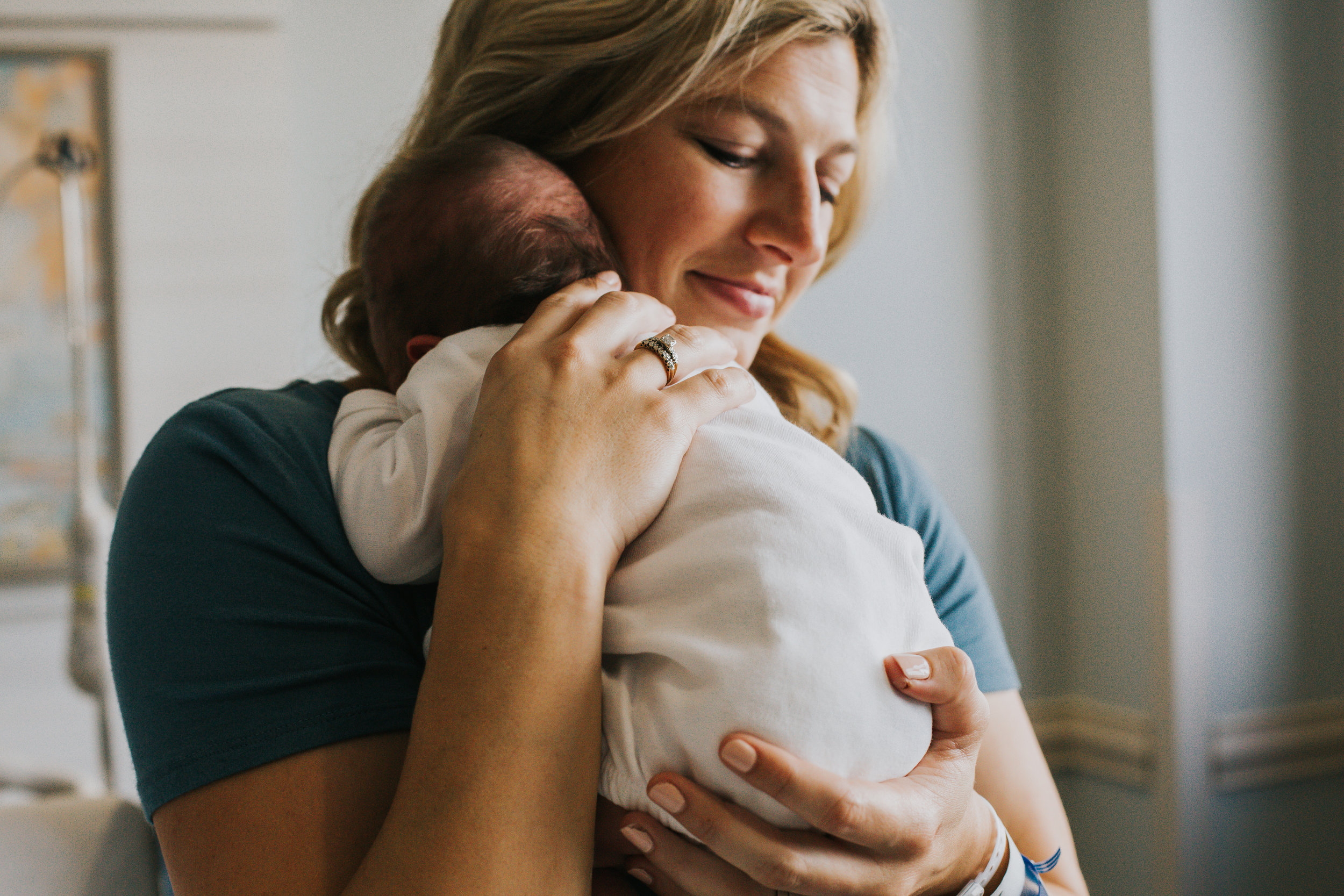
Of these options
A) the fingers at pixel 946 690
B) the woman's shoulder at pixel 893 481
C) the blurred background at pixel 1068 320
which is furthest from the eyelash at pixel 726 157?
the blurred background at pixel 1068 320

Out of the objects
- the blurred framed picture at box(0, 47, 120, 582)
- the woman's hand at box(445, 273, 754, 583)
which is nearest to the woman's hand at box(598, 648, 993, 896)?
the woman's hand at box(445, 273, 754, 583)

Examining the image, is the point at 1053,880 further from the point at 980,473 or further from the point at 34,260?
the point at 34,260

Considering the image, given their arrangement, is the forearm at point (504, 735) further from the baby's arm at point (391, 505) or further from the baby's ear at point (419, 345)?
the baby's ear at point (419, 345)

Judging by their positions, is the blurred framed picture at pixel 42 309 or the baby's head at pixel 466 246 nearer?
the baby's head at pixel 466 246

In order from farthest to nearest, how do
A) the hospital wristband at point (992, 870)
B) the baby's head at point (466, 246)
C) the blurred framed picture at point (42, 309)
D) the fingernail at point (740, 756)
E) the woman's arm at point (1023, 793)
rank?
the blurred framed picture at point (42, 309), the woman's arm at point (1023, 793), the baby's head at point (466, 246), the hospital wristband at point (992, 870), the fingernail at point (740, 756)

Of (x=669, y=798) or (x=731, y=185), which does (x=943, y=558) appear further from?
(x=669, y=798)

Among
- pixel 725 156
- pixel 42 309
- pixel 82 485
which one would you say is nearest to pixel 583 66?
pixel 725 156

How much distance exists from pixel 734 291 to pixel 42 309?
5.06 feet

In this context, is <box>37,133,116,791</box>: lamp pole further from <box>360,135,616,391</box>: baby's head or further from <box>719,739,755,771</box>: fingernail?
<box>719,739,755,771</box>: fingernail

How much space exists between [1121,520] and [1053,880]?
1.47 metres

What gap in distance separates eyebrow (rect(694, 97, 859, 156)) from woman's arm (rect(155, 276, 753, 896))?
388 millimetres

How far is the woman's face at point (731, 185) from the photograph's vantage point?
1.03 m

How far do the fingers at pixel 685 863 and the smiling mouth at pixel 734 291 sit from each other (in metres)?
0.58

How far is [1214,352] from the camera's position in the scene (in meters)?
2.19
